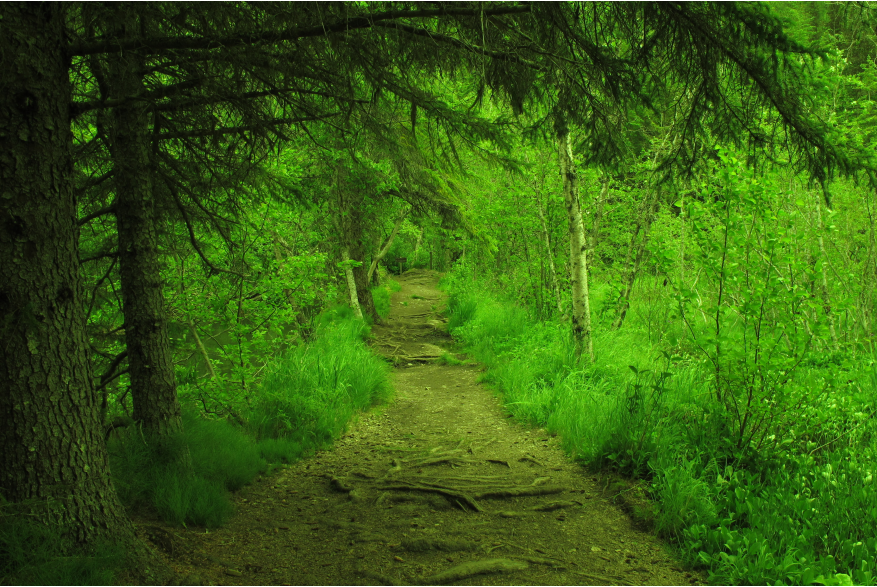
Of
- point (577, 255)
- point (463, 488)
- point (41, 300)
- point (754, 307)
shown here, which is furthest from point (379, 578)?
point (577, 255)

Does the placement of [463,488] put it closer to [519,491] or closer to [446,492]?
[446,492]

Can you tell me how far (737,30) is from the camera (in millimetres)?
2795

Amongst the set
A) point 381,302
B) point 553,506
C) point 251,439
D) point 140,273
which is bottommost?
point 553,506

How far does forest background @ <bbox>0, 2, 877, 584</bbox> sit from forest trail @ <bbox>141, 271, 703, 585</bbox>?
0.34m

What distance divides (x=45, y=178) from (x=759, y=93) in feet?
14.2

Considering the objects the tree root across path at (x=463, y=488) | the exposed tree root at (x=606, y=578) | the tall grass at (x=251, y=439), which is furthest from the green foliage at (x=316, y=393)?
the exposed tree root at (x=606, y=578)

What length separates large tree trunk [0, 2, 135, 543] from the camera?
258cm

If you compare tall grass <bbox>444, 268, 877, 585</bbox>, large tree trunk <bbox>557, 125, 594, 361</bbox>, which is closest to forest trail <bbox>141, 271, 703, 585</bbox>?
tall grass <bbox>444, 268, 877, 585</bbox>

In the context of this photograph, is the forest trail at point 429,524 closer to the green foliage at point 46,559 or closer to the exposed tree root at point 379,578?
the exposed tree root at point 379,578

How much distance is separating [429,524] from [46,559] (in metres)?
2.41

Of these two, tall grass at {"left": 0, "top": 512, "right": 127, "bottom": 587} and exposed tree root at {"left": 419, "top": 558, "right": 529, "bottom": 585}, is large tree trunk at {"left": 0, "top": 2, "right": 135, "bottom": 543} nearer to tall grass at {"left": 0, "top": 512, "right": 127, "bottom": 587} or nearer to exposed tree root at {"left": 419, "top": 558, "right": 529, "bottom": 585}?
tall grass at {"left": 0, "top": 512, "right": 127, "bottom": 587}

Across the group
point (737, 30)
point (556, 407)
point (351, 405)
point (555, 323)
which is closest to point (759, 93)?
point (737, 30)

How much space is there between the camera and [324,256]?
6.81m

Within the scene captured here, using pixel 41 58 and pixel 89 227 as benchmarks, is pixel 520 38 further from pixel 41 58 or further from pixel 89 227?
pixel 89 227
